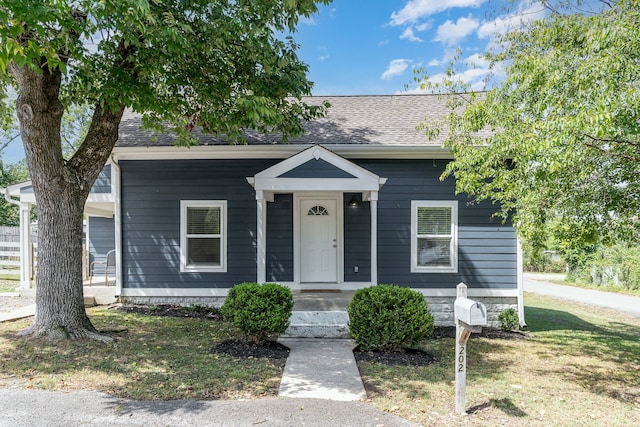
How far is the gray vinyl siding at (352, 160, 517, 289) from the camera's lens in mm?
8430

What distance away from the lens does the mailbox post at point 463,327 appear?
363cm

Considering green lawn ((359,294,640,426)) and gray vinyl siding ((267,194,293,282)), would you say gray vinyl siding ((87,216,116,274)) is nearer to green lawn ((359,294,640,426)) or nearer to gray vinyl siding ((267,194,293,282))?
gray vinyl siding ((267,194,293,282))

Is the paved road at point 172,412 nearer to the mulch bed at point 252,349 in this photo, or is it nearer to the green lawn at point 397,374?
the green lawn at point 397,374

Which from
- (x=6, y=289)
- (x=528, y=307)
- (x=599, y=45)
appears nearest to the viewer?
(x=599, y=45)

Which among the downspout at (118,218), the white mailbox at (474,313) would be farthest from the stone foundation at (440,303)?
the white mailbox at (474,313)

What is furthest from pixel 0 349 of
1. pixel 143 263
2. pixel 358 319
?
pixel 358 319

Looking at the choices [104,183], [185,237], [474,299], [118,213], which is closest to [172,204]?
[185,237]

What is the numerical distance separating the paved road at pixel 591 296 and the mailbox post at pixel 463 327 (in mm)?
10244

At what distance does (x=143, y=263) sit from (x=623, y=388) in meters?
8.56

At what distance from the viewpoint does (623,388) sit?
195 inches

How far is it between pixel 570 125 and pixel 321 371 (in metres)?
3.91

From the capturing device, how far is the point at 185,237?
855cm

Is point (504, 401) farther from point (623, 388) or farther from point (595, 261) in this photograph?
point (595, 261)

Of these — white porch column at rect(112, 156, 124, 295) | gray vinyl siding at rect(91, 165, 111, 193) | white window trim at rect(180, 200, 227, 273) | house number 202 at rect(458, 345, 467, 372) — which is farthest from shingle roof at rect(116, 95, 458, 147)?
house number 202 at rect(458, 345, 467, 372)
